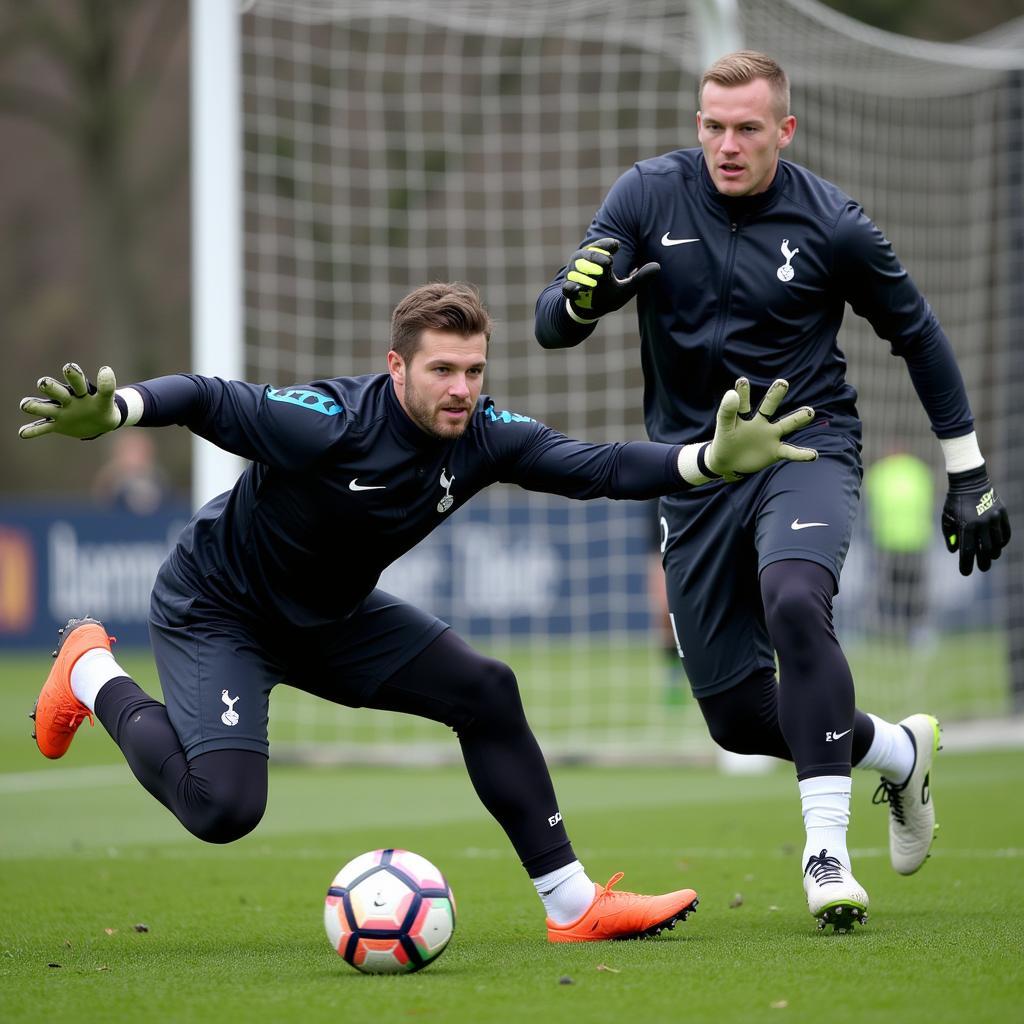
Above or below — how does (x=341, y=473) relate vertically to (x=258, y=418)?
below

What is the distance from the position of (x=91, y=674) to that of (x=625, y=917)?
71.3 inches

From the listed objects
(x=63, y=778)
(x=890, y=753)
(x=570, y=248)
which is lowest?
(x=63, y=778)

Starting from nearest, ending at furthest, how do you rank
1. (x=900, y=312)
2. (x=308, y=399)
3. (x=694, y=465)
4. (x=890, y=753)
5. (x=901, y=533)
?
(x=694, y=465)
(x=308, y=399)
(x=900, y=312)
(x=890, y=753)
(x=901, y=533)

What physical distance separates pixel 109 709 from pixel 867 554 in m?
13.3

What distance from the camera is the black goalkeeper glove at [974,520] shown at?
5.62 metres

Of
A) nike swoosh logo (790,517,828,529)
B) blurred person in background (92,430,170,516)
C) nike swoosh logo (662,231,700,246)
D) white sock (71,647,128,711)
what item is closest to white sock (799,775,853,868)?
nike swoosh logo (790,517,828,529)

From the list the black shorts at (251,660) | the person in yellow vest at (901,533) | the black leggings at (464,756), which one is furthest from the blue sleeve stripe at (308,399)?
the person in yellow vest at (901,533)

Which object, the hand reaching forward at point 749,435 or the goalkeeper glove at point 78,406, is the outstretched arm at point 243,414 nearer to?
the goalkeeper glove at point 78,406

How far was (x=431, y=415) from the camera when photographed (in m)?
5.04

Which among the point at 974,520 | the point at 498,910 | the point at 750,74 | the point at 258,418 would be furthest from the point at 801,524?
the point at 498,910

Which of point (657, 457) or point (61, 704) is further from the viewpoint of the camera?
point (61, 704)

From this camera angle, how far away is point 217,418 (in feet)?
16.5

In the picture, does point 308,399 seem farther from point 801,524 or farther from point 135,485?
point 135,485

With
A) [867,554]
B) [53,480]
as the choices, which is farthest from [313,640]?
[53,480]
